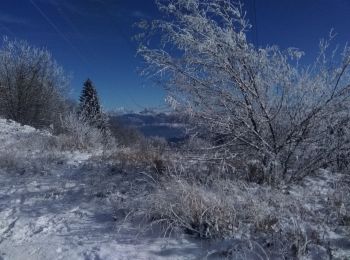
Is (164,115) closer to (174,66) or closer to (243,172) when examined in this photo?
(174,66)

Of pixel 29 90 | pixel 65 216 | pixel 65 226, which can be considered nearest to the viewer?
pixel 65 226

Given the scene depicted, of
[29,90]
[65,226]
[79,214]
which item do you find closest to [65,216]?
[79,214]

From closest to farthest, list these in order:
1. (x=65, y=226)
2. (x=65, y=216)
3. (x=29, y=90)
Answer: (x=65, y=226) < (x=65, y=216) < (x=29, y=90)

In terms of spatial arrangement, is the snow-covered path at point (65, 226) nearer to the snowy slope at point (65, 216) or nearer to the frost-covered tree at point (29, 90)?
the snowy slope at point (65, 216)

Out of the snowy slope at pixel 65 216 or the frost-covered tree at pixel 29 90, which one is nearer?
the snowy slope at pixel 65 216

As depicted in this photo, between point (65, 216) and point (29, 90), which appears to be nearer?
point (65, 216)

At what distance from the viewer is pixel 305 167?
605cm

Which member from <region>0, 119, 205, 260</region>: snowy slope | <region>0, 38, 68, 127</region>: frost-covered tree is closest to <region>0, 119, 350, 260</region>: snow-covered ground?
<region>0, 119, 205, 260</region>: snowy slope

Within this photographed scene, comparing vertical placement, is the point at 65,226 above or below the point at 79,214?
below

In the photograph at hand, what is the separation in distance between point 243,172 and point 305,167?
0.96m

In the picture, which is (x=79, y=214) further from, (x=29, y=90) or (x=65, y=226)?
(x=29, y=90)

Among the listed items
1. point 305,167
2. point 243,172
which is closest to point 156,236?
point 243,172

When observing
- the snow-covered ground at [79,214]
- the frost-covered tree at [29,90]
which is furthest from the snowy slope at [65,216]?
the frost-covered tree at [29,90]

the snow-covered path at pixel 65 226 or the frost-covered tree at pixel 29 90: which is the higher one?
the frost-covered tree at pixel 29 90
